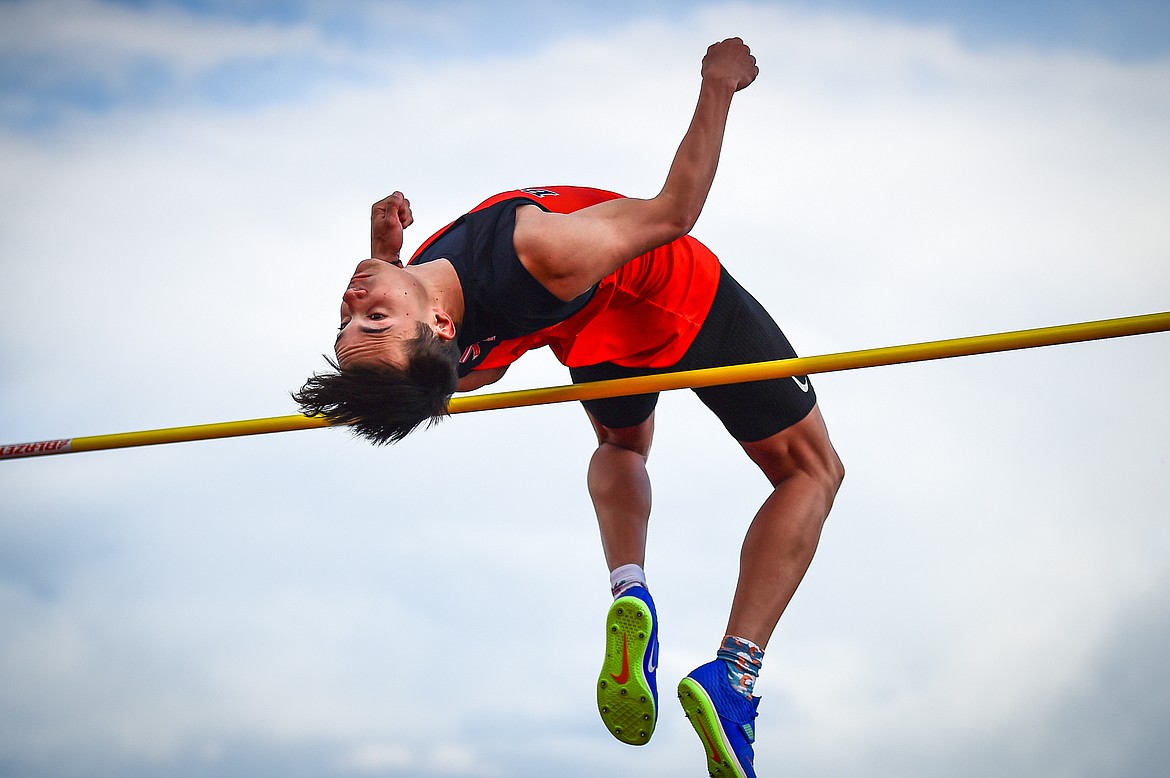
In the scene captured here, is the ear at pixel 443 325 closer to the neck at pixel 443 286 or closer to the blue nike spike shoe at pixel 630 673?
the neck at pixel 443 286

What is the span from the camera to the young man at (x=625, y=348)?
255cm

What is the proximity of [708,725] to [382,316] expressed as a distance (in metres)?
1.07

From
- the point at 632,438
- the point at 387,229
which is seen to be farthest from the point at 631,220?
the point at 632,438

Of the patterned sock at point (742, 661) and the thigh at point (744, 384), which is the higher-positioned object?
the thigh at point (744, 384)

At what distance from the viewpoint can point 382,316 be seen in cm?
255

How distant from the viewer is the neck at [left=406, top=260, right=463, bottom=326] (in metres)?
2.59

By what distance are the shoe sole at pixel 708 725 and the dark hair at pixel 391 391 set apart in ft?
2.56

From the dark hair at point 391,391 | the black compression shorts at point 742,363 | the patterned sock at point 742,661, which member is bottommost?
the patterned sock at point 742,661

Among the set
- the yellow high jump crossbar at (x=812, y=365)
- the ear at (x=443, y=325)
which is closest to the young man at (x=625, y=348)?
the ear at (x=443, y=325)

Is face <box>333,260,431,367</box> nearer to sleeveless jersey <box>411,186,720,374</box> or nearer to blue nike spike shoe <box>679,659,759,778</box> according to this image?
sleeveless jersey <box>411,186,720,374</box>

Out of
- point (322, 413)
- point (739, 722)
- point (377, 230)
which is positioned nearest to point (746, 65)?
point (377, 230)

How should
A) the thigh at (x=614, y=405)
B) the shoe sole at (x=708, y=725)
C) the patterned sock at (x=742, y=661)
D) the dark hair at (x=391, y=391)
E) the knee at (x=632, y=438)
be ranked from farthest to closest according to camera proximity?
1. the knee at (x=632, y=438)
2. the thigh at (x=614, y=405)
3. the patterned sock at (x=742, y=661)
4. the shoe sole at (x=708, y=725)
5. the dark hair at (x=391, y=391)

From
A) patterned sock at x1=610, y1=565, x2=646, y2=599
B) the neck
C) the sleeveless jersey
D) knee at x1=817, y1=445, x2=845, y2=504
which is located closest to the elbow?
the sleeveless jersey

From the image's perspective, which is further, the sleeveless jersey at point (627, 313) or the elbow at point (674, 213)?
the sleeveless jersey at point (627, 313)
